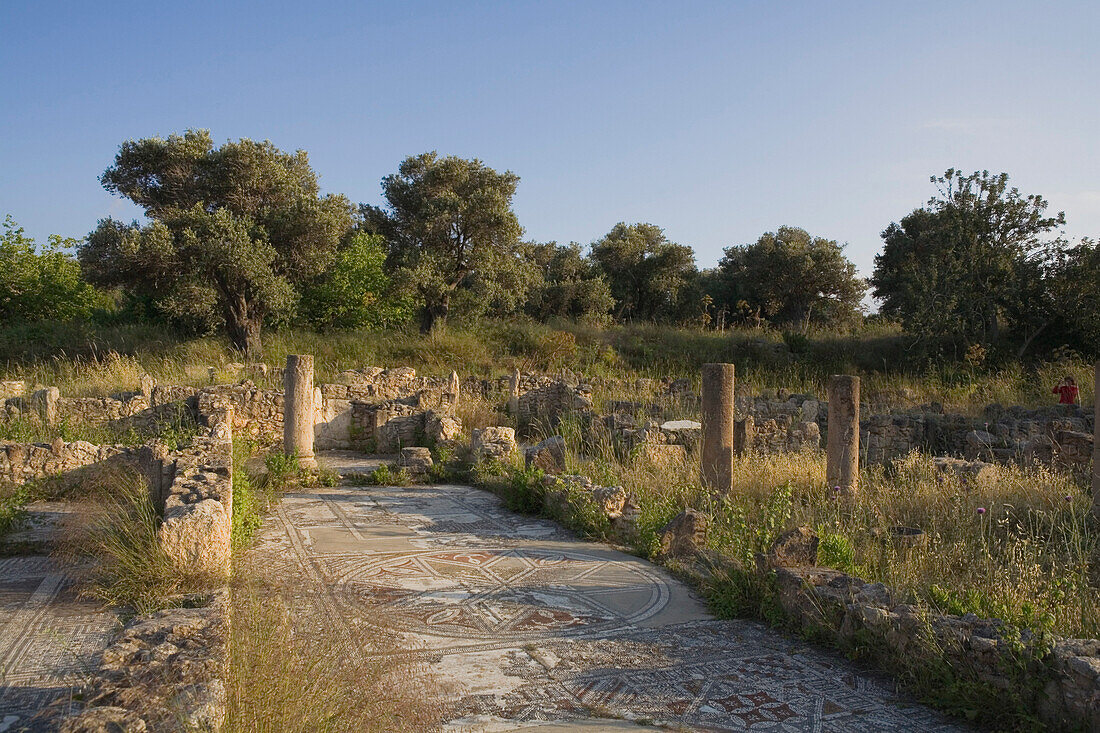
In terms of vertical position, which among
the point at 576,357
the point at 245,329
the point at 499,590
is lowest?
the point at 499,590

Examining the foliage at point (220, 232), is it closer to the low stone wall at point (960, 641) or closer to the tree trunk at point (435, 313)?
the tree trunk at point (435, 313)

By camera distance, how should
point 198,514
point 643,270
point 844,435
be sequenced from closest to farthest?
1. point 198,514
2. point 844,435
3. point 643,270

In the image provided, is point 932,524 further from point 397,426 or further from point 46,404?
point 46,404

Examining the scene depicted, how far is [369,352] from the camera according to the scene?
22.9 meters

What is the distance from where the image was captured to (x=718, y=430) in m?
8.88

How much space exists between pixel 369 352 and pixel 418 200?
602cm

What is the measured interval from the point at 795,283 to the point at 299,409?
2477cm

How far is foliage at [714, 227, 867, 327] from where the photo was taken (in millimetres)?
31781

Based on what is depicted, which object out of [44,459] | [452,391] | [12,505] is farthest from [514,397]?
[12,505]

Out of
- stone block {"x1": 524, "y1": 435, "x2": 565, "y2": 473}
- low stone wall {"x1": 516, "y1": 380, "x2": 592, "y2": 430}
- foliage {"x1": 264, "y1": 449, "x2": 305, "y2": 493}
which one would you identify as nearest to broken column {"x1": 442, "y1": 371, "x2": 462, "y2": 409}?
low stone wall {"x1": 516, "y1": 380, "x2": 592, "y2": 430}

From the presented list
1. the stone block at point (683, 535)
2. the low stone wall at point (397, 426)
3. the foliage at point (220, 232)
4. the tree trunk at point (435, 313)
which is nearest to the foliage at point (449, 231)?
the tree trunk at point (435, 313)

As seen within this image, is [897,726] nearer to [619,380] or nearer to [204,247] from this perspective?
[619,380]

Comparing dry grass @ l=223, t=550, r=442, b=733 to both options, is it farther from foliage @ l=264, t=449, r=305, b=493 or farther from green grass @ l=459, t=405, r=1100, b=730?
foliage @ l=264, t=449, r=305, b=493

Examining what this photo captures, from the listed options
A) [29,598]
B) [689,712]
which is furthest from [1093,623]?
[29,598]
